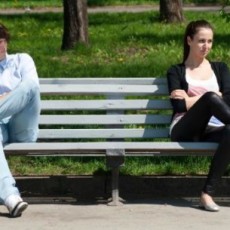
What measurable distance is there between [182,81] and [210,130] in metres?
0.44

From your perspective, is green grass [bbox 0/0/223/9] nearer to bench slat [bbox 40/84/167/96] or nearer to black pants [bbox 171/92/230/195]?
bench slat [bbox 40/84/167/96]

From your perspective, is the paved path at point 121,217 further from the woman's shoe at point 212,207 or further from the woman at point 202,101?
the woman at point 202,101

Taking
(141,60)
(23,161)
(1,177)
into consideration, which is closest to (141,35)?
(141,60)

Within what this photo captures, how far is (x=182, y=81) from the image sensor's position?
682cm

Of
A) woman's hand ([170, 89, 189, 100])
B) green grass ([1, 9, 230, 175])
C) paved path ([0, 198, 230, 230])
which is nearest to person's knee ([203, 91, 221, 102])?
woman's hand ([170, 89, 189, 100])

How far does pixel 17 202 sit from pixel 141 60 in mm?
5365

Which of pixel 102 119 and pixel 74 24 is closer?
pixel 102 119

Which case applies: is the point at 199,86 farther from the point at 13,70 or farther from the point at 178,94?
the point at 13,70

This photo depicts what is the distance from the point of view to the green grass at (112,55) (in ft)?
23.9

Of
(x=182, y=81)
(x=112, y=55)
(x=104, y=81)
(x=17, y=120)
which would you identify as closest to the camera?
(x=17, y=120)

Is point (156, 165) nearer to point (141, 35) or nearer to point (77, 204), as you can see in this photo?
point (77, 204)

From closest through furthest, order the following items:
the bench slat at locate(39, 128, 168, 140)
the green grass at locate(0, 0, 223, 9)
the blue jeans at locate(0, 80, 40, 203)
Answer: the blue jeans at locate(0, 80, 40, 203) → the bench slat at locate(39, 128, 168, 140) → the green grass at locate(0, 0, 223, 9)

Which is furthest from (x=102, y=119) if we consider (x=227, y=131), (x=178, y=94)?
(x=227, y=131)

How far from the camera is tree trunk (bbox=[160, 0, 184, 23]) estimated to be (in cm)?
1650
